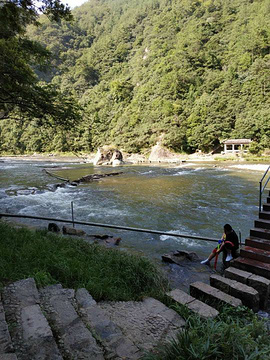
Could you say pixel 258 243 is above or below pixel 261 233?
below

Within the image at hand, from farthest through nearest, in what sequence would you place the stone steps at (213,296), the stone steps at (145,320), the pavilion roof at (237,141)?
the pavilion roof at (237,141), the stone steps at (213,296), the stone steps at (145,320)

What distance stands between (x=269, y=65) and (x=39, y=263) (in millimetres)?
63723

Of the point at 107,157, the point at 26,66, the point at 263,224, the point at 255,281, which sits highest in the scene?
the point at 26,66

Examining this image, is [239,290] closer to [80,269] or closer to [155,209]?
[80,269]

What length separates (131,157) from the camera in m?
56.3

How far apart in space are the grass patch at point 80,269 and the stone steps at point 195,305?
30 cm

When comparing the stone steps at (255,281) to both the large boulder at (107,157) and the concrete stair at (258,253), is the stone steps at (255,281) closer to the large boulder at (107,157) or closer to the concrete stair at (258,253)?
the concrete stair at (258,253)

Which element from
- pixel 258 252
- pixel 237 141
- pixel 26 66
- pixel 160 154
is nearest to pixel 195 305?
pixel 258 252

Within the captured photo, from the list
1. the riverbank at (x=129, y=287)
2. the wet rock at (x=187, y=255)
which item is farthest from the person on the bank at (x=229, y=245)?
the riverbank at (x=129, y=287)

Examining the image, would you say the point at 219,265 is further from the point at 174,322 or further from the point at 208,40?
the point at 208,40

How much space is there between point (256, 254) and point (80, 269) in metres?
3.50

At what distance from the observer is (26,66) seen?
540 centimetres

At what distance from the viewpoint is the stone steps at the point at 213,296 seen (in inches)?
133

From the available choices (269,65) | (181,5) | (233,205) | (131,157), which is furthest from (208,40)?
(233,205)
